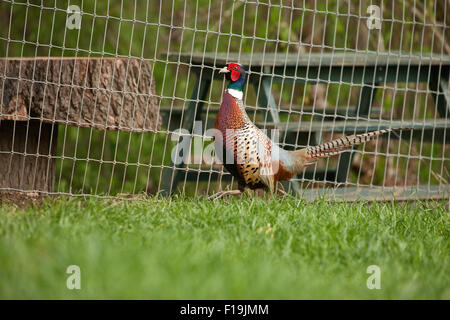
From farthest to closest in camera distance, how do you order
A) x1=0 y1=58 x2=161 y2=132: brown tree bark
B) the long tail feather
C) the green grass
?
the long tail feather < x1=0 y1=58 x2=161 y2=132: brown tree bark < the green grass

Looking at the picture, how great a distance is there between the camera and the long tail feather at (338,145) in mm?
4516

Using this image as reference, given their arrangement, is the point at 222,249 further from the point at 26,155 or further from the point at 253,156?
the point at 26,155

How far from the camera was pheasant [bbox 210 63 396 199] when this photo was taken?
13.6ft

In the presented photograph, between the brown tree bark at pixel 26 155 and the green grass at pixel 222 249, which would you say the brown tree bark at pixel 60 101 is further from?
the green grass at pixel 222 249

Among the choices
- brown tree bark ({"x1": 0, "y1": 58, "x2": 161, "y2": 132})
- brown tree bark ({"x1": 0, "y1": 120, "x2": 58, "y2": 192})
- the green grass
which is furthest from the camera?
brown tree bark ({"x1": 0, "y1": 120, "x2": 58, "y2": 192})

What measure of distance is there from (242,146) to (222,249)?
136cm

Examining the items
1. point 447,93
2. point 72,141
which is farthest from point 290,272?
point 72,141

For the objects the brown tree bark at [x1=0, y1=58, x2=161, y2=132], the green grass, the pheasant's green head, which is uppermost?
the pheasant's green head

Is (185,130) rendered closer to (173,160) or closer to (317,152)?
(173,160)

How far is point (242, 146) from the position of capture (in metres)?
4.15

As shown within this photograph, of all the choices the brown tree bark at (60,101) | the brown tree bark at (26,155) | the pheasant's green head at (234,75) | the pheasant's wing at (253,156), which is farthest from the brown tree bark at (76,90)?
the pheasant's wing at (253,156)

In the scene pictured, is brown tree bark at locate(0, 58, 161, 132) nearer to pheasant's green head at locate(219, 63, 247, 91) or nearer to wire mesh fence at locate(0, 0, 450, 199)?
wire mesh fence at locate(0, 0, 450, 199)

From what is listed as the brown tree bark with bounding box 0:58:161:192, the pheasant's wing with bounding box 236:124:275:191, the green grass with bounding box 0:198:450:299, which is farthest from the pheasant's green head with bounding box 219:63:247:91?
the green grass with bounding box 0:198:450:299

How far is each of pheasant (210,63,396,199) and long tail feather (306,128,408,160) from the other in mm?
22
